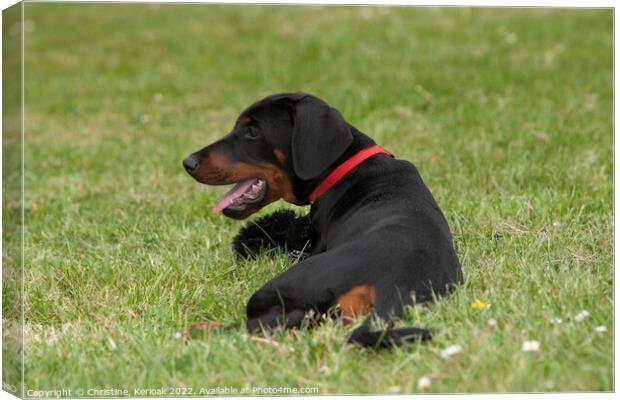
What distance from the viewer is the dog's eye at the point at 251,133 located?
406 cm

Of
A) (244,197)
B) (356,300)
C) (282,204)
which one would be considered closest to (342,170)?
(244,197)

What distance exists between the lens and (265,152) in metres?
4.03

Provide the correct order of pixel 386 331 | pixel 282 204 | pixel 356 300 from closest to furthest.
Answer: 1. pixel 386 331
2. pixel 356 300
3. pixel 282 204

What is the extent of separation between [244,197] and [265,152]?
0.24 meters

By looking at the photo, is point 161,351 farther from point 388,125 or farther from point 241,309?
point 388,125

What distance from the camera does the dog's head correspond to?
3.89 meters

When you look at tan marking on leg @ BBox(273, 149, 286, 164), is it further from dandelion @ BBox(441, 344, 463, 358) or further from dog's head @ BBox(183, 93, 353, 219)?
dandelion @ BBox(441, 344, 463, 358)

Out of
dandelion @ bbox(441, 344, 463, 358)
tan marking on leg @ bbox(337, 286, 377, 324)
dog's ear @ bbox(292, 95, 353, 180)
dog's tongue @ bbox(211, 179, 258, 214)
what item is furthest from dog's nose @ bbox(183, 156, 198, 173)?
dandelion @ bbox(441, 344, 463, 358)

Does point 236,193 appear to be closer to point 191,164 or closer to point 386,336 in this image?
point 191,164

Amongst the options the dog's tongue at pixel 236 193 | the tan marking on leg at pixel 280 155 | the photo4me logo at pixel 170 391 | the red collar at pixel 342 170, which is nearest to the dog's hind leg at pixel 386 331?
the photo4me logo at pixel 170 391

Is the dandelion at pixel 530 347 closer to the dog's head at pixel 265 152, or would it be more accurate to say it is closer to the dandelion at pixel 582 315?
the dandelion at pixel 582 315

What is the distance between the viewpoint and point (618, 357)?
2.88m

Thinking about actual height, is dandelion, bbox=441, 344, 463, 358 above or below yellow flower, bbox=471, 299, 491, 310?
above

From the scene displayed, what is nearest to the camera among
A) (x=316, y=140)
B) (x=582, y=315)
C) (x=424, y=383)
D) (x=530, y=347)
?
(x=424, y=383)
